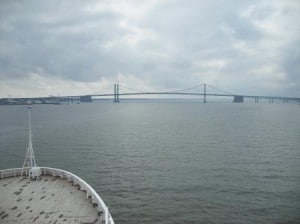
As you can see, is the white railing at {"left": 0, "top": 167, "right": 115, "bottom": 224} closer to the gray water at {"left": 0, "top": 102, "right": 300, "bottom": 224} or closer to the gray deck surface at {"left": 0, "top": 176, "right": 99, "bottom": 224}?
the gray deck surface at {"left": 0, "top": 176, "right": 99, "bottom": 224}

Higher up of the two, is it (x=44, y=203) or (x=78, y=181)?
(x=78, y=181)

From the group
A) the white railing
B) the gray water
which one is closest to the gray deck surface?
the white railing

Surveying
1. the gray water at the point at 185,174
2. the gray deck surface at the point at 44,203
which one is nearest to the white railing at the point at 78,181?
the gray deck surface at the point at 44,203

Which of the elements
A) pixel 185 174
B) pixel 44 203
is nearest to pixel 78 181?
pixel 44 203

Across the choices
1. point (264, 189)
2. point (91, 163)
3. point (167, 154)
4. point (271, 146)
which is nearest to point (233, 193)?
point (264, 189)

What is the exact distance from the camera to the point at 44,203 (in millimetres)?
17891

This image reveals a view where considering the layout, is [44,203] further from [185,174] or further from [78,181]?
[185,174]

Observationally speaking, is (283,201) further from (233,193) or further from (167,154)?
(167,154)

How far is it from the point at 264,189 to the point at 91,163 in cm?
2494

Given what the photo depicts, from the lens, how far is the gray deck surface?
619 inches

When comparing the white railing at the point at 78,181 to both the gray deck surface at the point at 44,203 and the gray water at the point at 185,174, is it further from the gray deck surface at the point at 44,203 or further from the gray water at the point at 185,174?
the gray water at the point at 185,174

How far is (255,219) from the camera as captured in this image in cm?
2320

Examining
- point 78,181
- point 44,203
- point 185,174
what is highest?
point 78,181

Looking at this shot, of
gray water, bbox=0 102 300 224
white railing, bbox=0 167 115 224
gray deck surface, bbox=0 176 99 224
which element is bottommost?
gray water, bbox=0 102 300 224
